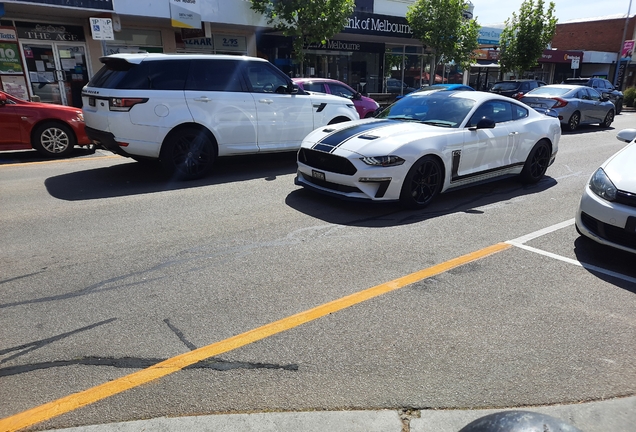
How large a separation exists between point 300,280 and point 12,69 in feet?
49.9

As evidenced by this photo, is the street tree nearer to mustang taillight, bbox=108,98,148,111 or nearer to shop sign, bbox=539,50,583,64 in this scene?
mustang taillight, bbox=108,98,148,111

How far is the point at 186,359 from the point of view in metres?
3.11

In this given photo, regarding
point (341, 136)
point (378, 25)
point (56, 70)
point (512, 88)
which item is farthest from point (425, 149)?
point (512, 88)

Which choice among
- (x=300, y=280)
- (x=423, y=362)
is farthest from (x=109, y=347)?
(x=423, y=362)

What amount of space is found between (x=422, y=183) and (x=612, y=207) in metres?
2.33

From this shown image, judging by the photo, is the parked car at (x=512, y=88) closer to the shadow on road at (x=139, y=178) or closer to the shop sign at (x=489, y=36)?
the shop sign at (x=489, y=36)

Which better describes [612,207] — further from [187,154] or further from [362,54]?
[362,54]

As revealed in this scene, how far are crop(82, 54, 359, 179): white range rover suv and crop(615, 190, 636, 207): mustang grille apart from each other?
19.1 ft


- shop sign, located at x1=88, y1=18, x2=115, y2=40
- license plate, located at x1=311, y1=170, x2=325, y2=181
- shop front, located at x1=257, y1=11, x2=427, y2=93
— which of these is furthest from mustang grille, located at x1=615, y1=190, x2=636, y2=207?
shop front, located at x1=257, y1=11, x2=427, y2=93

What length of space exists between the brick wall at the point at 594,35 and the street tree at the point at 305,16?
42.1 metres

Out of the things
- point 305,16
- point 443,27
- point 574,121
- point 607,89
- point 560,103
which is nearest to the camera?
point 560,103

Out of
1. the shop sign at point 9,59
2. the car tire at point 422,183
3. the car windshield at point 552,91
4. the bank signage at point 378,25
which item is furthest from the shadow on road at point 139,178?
the bank signage at point 378,25

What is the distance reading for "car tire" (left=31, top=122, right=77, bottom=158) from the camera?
390 inches

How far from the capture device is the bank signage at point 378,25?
2016 centimetres
